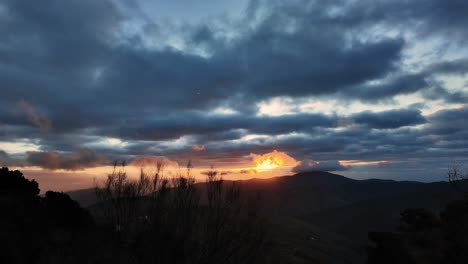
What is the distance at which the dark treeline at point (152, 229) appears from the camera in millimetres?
32438

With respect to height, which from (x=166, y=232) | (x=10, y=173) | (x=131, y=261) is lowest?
(x=131, y=261)

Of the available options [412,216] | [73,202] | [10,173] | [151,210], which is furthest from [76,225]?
[412,216]

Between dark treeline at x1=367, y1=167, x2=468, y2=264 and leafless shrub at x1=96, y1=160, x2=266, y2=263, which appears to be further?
dark treeline at x1=367, y1=167, x2=468, y2=264

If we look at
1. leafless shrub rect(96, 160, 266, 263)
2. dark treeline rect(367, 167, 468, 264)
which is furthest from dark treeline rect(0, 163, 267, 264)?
dark treeline rect(367, 167, 468, 264)

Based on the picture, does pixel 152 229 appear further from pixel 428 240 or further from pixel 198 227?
pixel 428 240

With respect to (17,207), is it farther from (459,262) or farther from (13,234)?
(459,262)

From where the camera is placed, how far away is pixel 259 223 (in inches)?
1651

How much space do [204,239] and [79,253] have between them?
11.7m

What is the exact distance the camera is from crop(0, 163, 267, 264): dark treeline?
32438mm

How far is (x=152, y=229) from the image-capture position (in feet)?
120

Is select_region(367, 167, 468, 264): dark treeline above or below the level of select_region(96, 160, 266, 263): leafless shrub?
below

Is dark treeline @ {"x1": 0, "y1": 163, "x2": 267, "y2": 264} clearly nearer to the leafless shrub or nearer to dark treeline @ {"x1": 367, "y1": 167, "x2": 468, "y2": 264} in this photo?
the leafless shrub

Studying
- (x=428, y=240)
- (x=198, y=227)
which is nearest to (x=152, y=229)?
(x=198, y=227)

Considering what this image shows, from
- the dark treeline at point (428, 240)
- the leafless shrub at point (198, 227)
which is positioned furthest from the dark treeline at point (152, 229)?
the dark treeline at point (428, 240)
